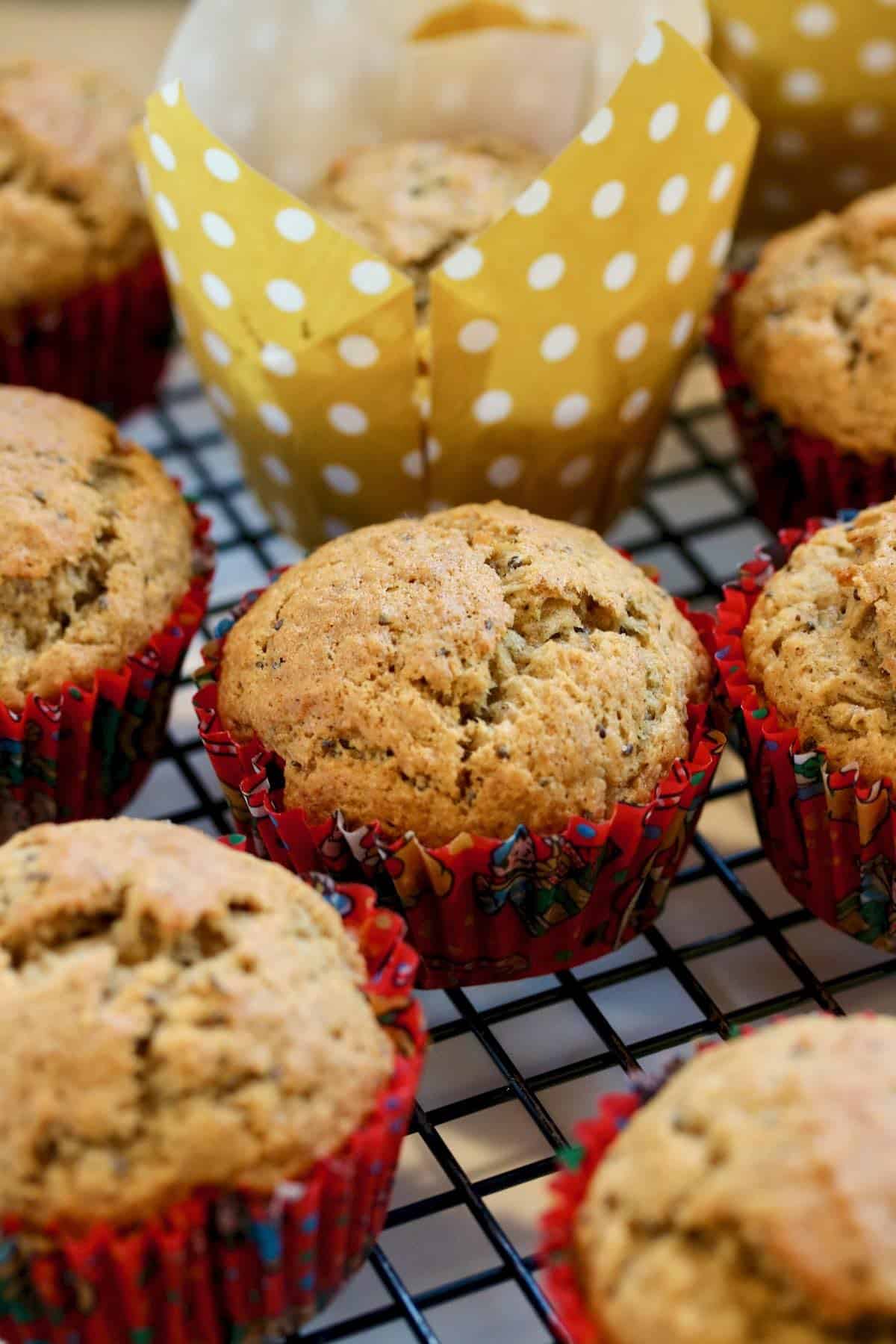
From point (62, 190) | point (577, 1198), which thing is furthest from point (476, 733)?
point (62, 190)

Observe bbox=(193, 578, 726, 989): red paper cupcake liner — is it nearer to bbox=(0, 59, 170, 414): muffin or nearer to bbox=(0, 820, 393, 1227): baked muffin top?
bbox=(0, 820, 393, 1227): baked muffin top

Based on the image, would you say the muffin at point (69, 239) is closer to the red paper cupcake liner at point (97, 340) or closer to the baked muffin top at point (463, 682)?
the red paper cupcake liner at point (97, 340)

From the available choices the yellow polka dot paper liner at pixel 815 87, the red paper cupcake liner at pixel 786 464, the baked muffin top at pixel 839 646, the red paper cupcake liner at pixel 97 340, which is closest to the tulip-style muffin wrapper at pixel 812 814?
the baked muffin top at pixel 839 646

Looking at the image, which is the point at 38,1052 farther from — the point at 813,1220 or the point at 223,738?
the point at 813,1220

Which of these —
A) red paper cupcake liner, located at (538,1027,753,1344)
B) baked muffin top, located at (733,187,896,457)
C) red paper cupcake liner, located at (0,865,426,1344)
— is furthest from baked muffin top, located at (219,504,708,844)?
baked muffin top, located at (733,187,896,457)

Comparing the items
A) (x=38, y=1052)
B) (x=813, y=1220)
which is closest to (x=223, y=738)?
Result: (x=38, y=1052)

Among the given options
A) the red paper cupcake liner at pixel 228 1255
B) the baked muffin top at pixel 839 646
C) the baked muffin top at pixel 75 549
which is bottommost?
the red paper cupcake liner at pixel 228 1255
